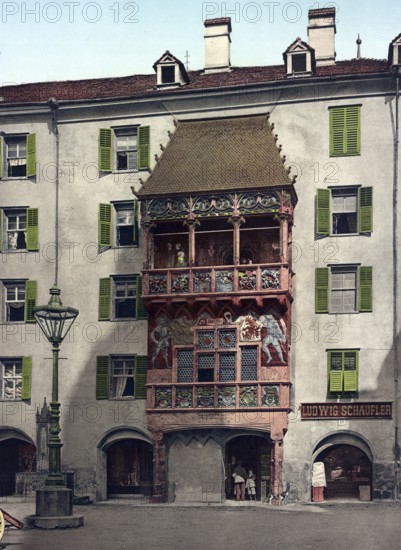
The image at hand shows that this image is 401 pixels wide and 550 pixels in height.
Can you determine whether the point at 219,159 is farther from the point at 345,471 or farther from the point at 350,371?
the point at 345,471

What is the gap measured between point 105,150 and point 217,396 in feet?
35.6

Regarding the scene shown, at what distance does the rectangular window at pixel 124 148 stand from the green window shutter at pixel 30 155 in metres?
2.73

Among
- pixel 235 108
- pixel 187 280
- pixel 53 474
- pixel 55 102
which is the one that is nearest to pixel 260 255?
pixel 187 280

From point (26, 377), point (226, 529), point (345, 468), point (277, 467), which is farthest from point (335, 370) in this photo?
point (26, 377)

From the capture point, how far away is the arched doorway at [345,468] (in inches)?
1610

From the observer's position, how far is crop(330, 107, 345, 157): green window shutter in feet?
138

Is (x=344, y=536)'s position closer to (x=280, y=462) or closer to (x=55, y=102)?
(x=280, y=462)

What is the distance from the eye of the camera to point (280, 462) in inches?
1580

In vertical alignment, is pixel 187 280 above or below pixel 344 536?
above

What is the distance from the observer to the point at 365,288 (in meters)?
41.2

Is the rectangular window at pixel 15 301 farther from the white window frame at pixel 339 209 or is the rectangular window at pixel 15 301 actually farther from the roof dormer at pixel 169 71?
the white window frame at pixel 339 209

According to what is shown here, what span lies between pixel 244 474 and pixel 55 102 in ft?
Answer: 53.3

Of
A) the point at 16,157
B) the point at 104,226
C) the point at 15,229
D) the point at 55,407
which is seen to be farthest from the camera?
the point at 16,157

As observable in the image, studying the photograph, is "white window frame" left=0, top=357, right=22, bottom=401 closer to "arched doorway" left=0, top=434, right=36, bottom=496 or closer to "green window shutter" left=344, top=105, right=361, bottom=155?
"arched doorway" left=0, top=434, right=36, bottom=496
